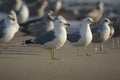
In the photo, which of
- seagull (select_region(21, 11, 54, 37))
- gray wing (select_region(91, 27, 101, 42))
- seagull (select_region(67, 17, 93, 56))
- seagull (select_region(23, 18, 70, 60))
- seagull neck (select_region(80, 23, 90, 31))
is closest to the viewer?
seagull (select_region(23, 18, 70, 60))

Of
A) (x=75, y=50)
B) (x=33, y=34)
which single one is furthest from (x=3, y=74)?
(x=33, y=34)

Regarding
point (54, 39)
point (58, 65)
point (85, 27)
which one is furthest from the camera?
point (85, 27)

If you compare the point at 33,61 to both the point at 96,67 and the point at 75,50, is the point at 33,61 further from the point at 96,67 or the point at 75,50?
the point at 75,50

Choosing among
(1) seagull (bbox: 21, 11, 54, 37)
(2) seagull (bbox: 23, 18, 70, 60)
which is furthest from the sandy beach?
(1) seagull (bbox: 21, 11, 54, 37)

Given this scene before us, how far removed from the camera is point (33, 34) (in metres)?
20.1

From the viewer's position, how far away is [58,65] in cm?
1310

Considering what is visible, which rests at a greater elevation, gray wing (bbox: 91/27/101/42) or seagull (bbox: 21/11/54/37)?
seagull (bbox: 21/11/54/37)

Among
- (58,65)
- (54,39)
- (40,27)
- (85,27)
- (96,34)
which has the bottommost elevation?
(58,65)

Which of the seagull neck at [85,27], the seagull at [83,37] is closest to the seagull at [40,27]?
the seagull at [83,37]

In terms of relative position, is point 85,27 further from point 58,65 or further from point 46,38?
point 58,65

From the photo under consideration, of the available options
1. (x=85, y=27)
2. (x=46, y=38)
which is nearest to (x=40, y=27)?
(x=85, y=27)

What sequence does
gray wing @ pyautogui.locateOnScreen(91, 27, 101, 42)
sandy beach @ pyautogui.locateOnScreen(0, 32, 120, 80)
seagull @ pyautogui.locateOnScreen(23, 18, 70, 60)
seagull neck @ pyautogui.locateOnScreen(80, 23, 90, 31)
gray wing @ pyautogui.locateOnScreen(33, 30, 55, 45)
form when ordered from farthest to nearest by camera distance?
1. gray wing @ pyautogui.locateOnScreen(91, 27, 101, 42)
2. seagull neck @ pyautogui.locateOnScreen(80, 23, 90, 31)
3. gray wing @ pyautogui.locateOnScreen(33, 30, 55, 45)
4. seagull @ pyautogui.locateOnScreen(23, 18, 70, 60)
5. sandy beach @ pyautogui.locateOnScreen(0, 32, 120, 80)

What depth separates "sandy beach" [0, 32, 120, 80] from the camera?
11.7 m

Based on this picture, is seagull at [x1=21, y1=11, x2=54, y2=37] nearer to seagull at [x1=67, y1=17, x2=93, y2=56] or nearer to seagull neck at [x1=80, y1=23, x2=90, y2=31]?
seagull at [x1=67, y1=17, x2=93, y2=56]
